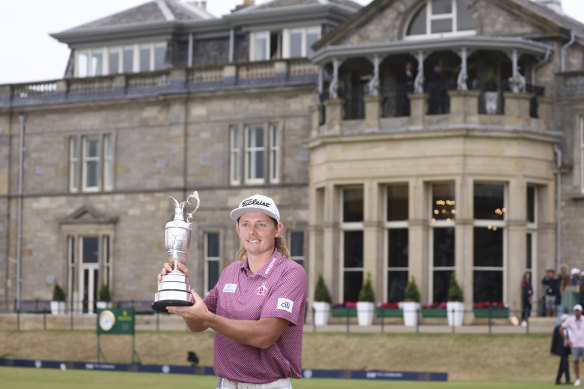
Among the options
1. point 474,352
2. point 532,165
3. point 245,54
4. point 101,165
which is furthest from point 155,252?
point 474,352

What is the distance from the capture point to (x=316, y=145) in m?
39.5

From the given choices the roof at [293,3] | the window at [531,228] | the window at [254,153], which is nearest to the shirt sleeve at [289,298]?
the window at [531,228]

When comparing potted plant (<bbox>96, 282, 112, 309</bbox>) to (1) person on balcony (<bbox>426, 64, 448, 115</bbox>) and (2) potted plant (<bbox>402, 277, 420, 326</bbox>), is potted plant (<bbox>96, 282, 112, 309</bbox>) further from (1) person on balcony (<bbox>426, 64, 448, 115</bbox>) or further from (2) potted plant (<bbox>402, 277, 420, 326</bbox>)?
(1) person on balcony (<bbox>426, 64, 448, 115</bbox>)

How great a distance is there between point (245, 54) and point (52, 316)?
11.7 metres

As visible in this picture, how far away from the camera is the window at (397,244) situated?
37.8 metres

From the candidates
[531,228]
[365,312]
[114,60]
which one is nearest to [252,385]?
[365,312]

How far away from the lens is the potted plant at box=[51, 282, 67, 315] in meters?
44.1

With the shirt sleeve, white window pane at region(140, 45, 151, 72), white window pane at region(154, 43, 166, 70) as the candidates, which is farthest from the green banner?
the shirt sleeve

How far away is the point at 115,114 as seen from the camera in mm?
45656

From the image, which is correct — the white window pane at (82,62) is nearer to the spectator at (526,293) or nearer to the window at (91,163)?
the window at (91,163)

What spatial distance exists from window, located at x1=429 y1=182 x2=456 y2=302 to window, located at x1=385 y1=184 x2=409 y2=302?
0.92 metres

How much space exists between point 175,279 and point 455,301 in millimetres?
30052

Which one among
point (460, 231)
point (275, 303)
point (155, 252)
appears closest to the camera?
point (275, 303)

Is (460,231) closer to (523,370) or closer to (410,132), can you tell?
(410,132)
